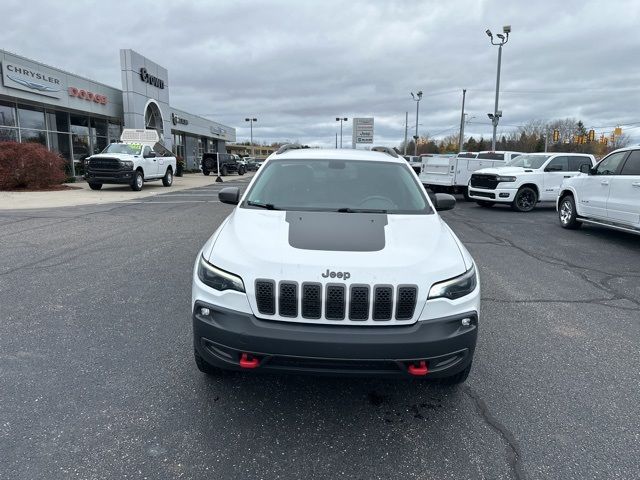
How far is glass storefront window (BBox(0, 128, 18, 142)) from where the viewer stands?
20703 mm

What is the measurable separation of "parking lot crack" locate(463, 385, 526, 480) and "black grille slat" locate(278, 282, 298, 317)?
146 centimetres

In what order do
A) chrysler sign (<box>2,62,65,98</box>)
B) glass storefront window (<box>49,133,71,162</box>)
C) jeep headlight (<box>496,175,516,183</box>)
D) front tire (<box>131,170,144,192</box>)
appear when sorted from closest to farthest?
jeep headlight (<box>496,175,516,183</box>), front tire (<box>131,170,144,192</box>), chrysler sign (<box>2,62,65,98</box>), glass storefront window (<box>49,133,71,162</box>)

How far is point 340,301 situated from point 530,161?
13993 millimetres

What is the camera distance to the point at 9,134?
21.2 meters

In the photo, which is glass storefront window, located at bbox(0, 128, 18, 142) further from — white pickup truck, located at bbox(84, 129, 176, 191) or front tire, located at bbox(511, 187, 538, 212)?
front tire, located at bbox(511, 187, 538, 212)

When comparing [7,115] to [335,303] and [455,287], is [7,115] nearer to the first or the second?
[335,303]

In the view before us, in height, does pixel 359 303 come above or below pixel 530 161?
below

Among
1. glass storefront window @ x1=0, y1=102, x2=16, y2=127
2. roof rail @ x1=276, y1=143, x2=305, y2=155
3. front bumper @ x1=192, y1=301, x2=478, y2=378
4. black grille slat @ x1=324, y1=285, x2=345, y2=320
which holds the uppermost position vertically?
glass storefront window @ x1=0, y1=102, x2=16, y2=127

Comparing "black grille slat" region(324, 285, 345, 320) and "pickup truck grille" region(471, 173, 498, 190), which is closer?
"black grille slat" region(324, 285, 345, 320)

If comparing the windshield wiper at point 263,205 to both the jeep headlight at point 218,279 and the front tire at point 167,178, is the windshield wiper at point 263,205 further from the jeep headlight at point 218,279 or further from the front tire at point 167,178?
the front tire at point 167,178

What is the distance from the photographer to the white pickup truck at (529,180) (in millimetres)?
13625

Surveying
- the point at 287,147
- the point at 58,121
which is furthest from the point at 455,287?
the point at 58,121

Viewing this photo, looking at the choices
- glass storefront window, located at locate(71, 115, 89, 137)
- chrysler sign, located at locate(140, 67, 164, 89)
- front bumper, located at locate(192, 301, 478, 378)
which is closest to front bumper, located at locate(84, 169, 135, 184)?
glass storefront window, located at locate(71, 115, 89, 137)

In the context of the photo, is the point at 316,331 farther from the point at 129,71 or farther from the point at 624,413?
the point at 129,71
